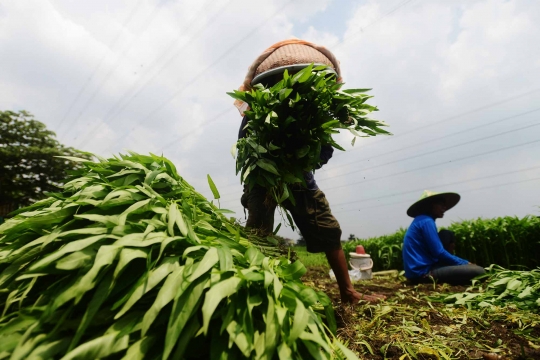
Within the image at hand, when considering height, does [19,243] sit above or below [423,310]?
above

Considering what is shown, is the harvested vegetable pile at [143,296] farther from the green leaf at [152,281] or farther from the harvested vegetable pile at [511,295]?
the harvested vegetable pile at [511,295]

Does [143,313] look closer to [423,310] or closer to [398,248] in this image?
[423,310]

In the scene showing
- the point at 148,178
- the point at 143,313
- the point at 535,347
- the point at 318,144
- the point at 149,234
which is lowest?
the point at 535,347

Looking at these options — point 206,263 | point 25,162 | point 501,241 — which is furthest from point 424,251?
point 25,162

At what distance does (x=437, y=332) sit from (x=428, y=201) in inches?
139

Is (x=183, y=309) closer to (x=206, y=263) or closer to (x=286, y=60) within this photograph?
(x=206, y=263)

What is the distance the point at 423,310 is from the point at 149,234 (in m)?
2.20

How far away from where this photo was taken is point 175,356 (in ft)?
2.97

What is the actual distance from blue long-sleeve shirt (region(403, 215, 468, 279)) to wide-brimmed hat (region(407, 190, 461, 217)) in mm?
289

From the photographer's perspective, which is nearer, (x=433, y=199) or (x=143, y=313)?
(x=143, y=313)

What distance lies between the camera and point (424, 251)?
475 cm

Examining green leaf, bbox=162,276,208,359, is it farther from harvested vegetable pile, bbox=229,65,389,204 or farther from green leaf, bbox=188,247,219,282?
harvested vegetable pile, bbox=229,65,389,204

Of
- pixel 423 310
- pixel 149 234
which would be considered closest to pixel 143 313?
pixel 149 234

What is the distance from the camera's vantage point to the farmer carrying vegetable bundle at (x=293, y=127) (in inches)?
79.4
